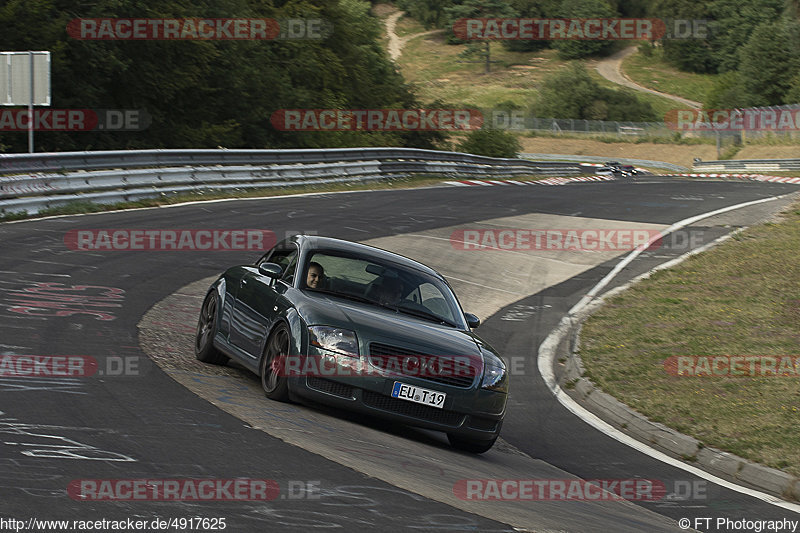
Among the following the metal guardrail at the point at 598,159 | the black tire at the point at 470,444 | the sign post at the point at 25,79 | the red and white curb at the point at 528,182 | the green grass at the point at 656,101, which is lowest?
the metal guardrail at the point at 598,159

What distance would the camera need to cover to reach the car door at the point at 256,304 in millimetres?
8898

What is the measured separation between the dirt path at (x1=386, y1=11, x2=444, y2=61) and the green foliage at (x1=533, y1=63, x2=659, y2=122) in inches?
2197

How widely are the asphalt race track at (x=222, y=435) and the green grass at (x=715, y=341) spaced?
86cm

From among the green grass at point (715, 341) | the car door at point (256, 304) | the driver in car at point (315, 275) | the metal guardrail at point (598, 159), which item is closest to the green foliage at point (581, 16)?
the metal guardrail at point (598, 159)

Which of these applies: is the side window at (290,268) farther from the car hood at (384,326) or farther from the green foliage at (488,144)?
the green foliage at (488,144)

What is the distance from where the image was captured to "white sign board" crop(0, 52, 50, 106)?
20.8m

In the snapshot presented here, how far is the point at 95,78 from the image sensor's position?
3181 centimetres

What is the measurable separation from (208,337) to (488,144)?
4665 cm

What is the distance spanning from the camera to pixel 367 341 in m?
7.90

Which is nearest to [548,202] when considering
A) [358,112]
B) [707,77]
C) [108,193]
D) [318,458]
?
[108,193]

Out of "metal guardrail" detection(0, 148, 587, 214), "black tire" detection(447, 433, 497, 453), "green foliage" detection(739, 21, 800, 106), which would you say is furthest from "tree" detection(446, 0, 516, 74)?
"black tire" detection(447, 433, 497, 453)

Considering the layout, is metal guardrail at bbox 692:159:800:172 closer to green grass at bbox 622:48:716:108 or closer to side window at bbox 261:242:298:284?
side window at bbox 261:242:298:284

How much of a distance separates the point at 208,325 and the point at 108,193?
508 inches

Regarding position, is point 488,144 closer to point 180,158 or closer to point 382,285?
point 180,158
